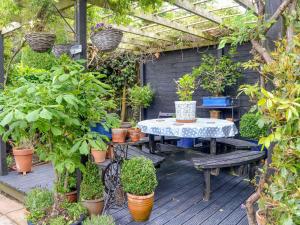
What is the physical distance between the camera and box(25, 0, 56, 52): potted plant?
2236 mm

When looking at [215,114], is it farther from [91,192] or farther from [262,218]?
[262,218]

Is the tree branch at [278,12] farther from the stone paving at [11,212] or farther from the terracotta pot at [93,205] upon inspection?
the stone paving at [11,212]

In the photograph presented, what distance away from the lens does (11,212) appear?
2.70m

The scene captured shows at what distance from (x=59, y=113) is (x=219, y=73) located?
389 centimetres

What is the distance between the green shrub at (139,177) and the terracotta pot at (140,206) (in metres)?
0.04

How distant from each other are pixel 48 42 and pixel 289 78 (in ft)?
6.48

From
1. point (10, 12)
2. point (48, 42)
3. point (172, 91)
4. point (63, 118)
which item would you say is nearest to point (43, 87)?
point (63, 118)

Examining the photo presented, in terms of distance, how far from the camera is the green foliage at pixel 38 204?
1.96 meters

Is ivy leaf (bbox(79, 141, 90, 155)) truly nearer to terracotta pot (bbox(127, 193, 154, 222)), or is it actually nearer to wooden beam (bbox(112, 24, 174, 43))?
terracotta pot (bbox(127, 193, 154, 222))

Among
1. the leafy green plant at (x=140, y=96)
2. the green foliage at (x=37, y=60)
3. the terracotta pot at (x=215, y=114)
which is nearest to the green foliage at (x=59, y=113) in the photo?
the green foliage at (x=37, y=60)

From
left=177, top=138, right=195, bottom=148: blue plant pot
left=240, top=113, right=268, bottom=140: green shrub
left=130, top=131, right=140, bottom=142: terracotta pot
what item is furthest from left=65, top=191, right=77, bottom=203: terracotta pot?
left=177, top=138, right=195, bottom=148: blue plant pot

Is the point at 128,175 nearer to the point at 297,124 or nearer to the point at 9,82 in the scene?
the point at 297,124

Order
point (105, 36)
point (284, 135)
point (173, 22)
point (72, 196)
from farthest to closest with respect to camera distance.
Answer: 1. point (173, 22)
2. point (72, 196)
3. point (105, 36)
4. point (284, 135)

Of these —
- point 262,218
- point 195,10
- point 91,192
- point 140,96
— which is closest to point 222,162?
point 262,218
